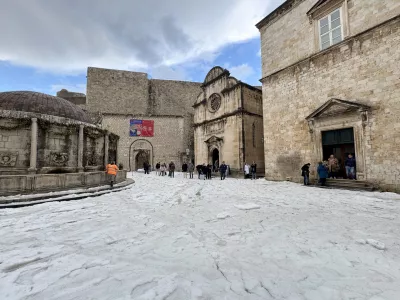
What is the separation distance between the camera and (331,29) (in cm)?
1029

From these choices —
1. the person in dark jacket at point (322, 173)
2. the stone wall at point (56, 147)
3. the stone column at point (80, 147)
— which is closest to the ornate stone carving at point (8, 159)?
the stone wall at point (56, 147)

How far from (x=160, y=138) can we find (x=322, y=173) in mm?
22666

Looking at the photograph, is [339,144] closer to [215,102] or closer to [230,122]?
[230,122]

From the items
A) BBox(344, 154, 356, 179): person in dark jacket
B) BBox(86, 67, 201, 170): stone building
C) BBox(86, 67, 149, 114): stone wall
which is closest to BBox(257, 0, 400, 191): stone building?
BBox(344, 154, 356, 179): person in dark jacket

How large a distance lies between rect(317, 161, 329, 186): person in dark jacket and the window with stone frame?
251 inches

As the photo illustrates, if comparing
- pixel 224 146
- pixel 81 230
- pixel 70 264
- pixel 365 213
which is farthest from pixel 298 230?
pixel 224 146

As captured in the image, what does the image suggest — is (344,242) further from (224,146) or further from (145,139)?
(145,139)

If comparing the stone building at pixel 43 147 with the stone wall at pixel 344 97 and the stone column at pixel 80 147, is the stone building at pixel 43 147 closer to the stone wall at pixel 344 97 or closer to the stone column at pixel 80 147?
the stone column at pixel 80 147

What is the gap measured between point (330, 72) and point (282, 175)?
20.4 feet

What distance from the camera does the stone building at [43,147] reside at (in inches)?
277

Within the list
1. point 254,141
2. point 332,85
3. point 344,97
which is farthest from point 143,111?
point 344,97

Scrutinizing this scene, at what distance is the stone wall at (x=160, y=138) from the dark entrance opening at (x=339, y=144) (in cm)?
2101

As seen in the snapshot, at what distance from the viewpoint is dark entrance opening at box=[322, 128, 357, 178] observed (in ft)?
31.6

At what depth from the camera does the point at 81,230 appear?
12.9ft
